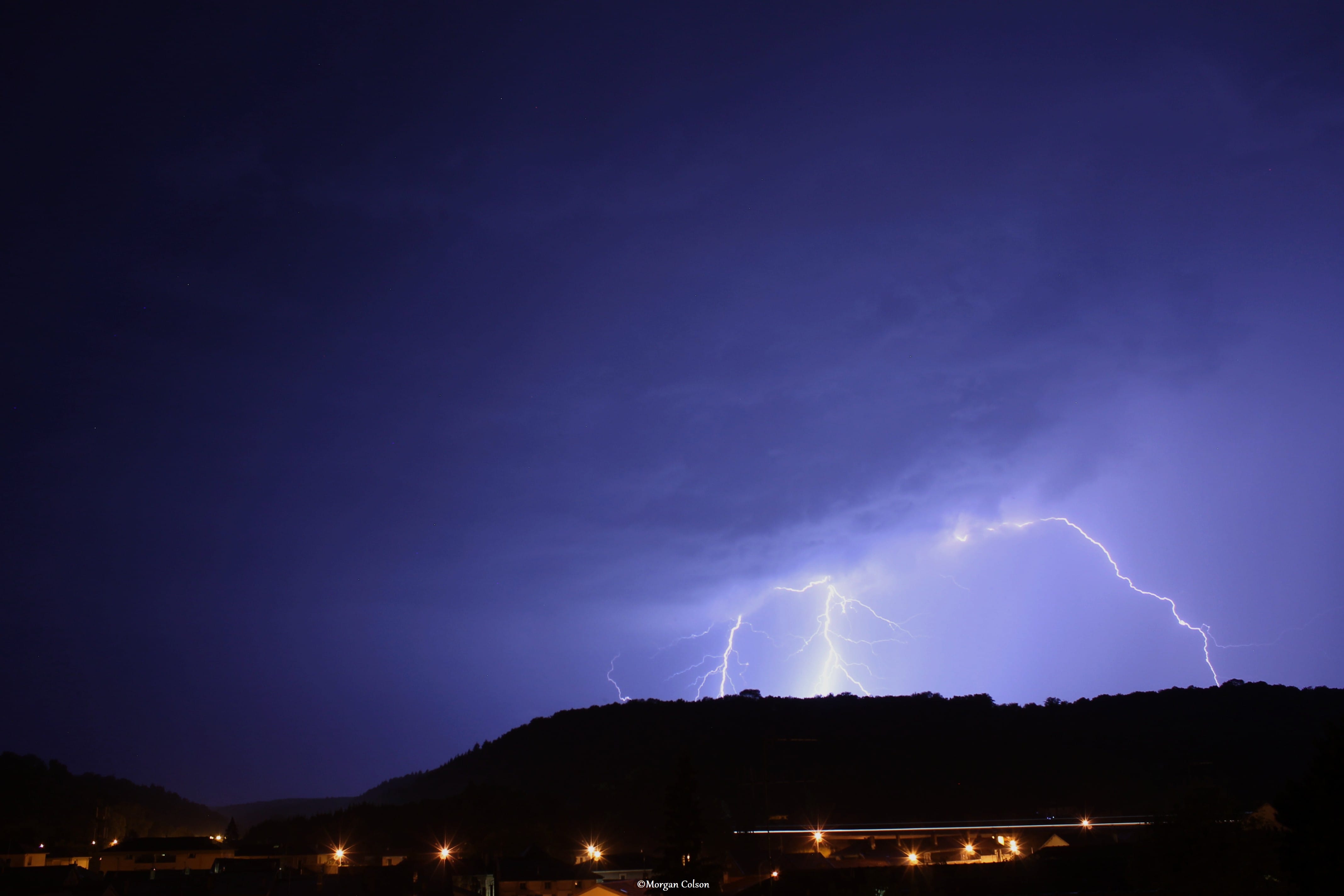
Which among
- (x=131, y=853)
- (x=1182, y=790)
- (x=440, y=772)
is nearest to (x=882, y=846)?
(x=1182, y=790)

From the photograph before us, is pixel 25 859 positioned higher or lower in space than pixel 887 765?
lower

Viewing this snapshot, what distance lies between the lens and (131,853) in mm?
76000

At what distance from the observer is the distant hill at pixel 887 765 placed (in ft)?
270

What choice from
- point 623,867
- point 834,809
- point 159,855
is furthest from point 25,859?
point 834,809

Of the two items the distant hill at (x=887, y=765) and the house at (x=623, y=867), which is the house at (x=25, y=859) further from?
the house at (x=623, y=867)

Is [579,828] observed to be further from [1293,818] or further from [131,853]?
[1293,818]

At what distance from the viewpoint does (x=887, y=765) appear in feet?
340

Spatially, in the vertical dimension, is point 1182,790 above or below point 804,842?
above

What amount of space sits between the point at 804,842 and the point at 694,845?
39.5 meters

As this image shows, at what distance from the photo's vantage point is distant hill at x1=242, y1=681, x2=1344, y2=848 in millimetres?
82188

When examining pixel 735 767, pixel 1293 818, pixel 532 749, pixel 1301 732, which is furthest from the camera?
pixel 532 749

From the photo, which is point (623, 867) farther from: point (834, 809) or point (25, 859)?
point (25, 859)

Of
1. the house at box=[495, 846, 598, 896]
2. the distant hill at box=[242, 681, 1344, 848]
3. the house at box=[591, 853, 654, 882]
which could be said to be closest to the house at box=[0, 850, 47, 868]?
the distant hill at box=[242, 681, 1344, 848]

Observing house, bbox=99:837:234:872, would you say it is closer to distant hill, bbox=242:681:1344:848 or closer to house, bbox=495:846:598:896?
distant hill, bbox=242:681:1344:848
